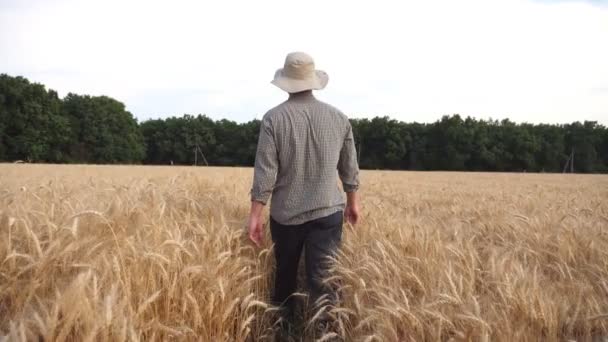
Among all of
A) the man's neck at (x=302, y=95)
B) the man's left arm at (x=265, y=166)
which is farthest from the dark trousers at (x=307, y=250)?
the man's neck at (x=302, y=95)

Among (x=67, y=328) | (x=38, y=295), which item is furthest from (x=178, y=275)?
(x=67, y=328)

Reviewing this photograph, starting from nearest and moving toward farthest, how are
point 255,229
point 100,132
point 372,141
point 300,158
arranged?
point 300,158 < point 255,229 < point 100,132 < point 372,141

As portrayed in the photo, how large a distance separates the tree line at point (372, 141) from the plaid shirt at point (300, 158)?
55125mm

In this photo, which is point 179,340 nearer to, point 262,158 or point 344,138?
point 262,158

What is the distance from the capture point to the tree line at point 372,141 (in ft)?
188

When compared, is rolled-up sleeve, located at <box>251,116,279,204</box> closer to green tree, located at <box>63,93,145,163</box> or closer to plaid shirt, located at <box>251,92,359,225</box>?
plaid shirt, located at <box>251,92,359,225</box>

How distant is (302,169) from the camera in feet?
10.4

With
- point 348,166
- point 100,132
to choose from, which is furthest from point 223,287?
point 100,132

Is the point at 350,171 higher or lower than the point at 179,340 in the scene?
higher

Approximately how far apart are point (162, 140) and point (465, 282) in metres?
69.5

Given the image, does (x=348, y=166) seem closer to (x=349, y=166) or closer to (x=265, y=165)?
(x=349, y=166)

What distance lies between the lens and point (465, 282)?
102 inches

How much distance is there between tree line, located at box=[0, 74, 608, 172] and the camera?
5725 centimetres

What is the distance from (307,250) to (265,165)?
67 cm
